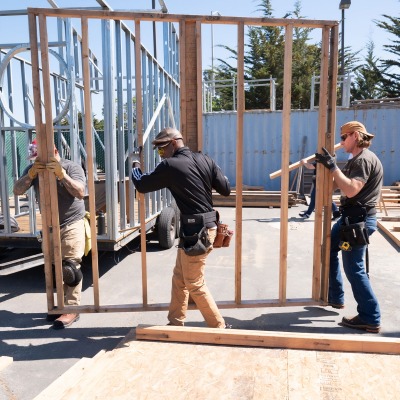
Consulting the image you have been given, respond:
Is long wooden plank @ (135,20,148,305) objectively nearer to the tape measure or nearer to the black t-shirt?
the black t-shirt

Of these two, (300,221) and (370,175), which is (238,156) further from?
(300,221)

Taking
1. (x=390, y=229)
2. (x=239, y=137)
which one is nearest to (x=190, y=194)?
(x=239, y=137)

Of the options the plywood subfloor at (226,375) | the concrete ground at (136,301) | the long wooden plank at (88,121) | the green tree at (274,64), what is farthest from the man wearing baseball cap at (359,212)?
the green tree at (274,64)

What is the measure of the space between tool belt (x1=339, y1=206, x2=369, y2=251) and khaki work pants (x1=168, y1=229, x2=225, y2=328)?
1.35 metres

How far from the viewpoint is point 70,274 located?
418 cm

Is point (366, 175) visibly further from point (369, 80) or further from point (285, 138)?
point (369, 80)

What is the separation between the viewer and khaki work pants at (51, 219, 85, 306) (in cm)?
436

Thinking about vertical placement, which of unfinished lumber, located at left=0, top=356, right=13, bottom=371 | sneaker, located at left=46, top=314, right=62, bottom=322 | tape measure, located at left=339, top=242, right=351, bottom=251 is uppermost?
tape measure, located at left=339, top=242, right=351, bottom=251

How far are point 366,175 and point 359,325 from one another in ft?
5.14

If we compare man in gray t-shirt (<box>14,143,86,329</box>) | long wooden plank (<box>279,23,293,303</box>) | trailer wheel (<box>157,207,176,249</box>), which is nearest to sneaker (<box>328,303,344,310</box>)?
long wooden plank (<box>279,23,293,303</box>)

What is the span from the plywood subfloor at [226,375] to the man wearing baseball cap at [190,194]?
0.56m

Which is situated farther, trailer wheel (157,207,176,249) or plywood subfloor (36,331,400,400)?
trailer wheel (157,207,176,249)

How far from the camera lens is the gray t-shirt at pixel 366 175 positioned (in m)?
3.84

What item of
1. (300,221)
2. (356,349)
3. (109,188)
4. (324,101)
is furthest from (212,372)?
(300,221)
